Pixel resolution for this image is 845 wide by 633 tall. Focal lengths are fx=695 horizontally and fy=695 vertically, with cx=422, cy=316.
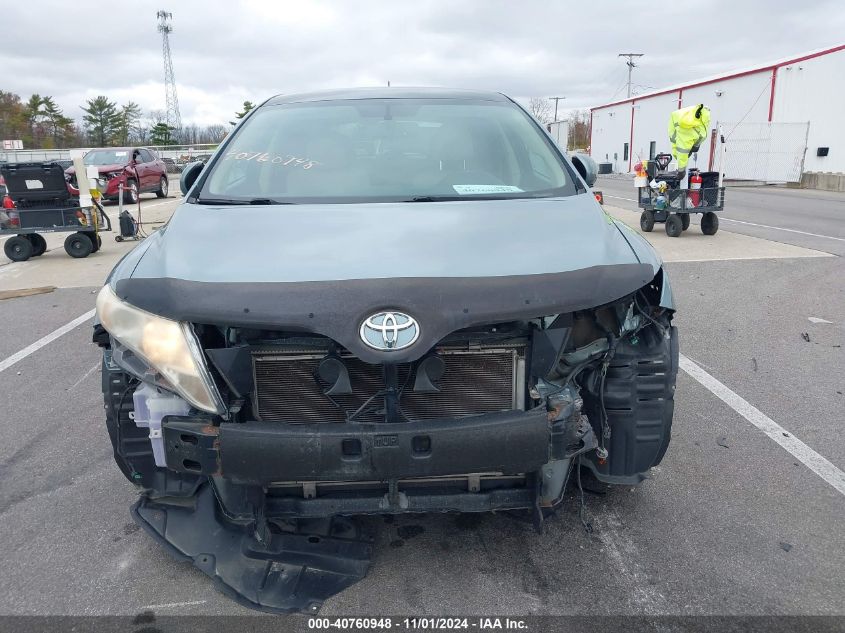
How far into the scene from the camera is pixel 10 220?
10.5 metres

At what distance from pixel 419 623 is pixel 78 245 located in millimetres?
10110

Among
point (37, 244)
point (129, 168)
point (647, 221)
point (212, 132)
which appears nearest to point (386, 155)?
point (37, 244)

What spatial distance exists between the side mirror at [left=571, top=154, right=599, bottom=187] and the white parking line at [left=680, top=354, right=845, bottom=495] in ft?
5.62

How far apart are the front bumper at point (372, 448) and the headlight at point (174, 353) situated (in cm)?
12

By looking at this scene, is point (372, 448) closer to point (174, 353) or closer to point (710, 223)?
point (174, 353)

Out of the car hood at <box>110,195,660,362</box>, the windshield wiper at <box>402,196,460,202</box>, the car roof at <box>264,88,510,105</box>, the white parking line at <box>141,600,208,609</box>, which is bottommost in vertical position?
the white parking line at <box>141,600,208,609</box>

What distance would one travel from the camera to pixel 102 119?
74.1 metres

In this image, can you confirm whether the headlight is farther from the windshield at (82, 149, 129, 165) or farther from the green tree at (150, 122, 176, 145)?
the green tree at (150, 122, 176, 145)

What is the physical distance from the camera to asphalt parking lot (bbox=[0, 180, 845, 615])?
255 cm

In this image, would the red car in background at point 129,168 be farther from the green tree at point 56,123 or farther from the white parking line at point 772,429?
the green tree at point 56,123

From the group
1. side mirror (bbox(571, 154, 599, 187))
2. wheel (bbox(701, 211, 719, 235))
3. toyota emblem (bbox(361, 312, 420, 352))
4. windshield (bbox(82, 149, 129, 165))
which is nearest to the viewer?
toyota emblem (bbox(361, 312, 420, 352))

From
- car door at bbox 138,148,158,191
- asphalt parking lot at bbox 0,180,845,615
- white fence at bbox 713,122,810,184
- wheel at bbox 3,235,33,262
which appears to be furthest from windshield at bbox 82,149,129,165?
white fence at bbox 713,122,810,184

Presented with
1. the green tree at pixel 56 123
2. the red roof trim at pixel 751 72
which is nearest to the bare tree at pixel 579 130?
the red roof trim at pixel 751 72

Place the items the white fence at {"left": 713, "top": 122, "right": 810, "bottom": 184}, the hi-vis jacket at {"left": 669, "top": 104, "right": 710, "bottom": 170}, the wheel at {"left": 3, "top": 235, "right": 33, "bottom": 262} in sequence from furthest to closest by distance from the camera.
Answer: the white fence at {"left": 713, "top": 122, "right": 810, "bottom": 184}, the hi-vis jacket at {"left": 669, "top": 104, "right": 710, "bottom": 170}, the wheel at {"left": 3, "top": 235, "right": 33, "bottom": 262}
